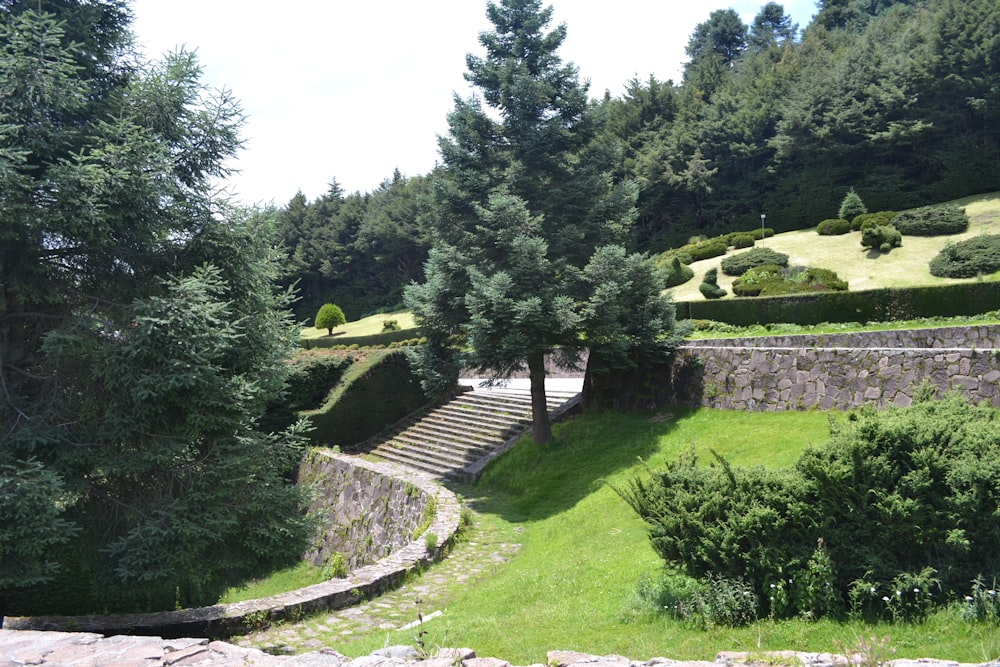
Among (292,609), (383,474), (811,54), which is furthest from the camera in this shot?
(811,54)

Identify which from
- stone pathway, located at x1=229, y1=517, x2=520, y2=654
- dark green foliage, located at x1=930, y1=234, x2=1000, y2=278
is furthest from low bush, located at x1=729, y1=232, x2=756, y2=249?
stone pathway, located at x1=229, y1=517, x2=520, y2=654

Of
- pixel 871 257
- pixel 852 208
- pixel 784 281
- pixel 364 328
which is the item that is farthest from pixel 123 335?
pixel 364 328

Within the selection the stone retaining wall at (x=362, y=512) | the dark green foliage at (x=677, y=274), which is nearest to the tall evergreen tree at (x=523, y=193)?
the stone retaining wall at (x=362, y=512)

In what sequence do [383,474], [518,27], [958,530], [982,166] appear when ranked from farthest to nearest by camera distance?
[982,166] < [518,27] < [383,474] < [958,530]

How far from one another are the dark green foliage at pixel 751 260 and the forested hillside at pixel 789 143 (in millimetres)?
4974

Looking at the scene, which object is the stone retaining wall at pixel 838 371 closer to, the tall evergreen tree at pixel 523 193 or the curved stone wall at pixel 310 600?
the tall evergreen tree at pixel 523 193

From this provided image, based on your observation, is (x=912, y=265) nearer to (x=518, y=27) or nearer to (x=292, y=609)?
(x=518, y=27)

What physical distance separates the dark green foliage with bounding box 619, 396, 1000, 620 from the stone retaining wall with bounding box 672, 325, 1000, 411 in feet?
12.5

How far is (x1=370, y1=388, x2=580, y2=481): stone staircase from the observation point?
738 inches

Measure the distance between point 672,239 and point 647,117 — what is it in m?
14.8

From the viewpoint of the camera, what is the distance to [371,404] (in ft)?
73.2

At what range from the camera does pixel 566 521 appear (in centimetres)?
1245

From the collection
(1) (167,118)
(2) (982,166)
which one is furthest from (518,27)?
(2) (982,166)

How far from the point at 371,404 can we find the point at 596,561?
47.1 feet
